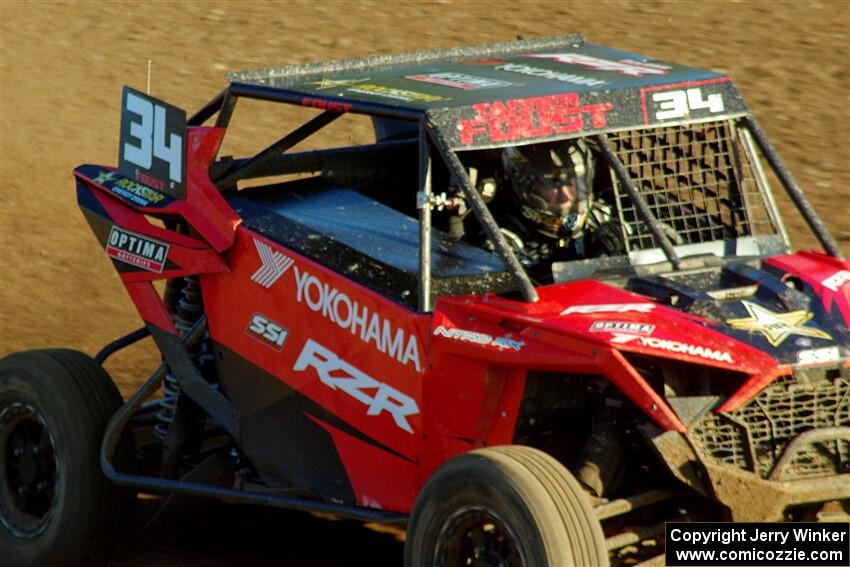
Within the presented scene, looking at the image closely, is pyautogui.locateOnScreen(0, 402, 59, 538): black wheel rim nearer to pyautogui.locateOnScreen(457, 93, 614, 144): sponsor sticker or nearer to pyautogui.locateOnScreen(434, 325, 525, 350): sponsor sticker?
pyautogui.locateOnScreen(434, 325, 525, 350): sponsor sticker

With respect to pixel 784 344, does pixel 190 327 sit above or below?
below

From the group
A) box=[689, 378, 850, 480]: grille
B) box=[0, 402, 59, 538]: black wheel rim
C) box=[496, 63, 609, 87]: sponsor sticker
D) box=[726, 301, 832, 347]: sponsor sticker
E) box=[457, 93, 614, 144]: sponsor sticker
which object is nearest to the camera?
box=[689, 378, 850, 480]: grille

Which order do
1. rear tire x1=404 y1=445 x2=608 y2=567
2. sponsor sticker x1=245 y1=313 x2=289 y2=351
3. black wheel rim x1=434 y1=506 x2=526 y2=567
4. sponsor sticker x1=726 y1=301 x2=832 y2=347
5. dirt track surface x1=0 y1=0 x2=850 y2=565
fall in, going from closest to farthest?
rear tire x1=404 y1=445 x2=608 y2=567 → black wheel rim x1=434 y1=506 x2=526 y2=567 → sponsor sticker x1=726 y1=301 x2=832 y2=347 → sponsor sticker x1=245 y1=313 x2=289 y2=351 → dirt track surface x1=0 y1=0 x2=850 y2=565

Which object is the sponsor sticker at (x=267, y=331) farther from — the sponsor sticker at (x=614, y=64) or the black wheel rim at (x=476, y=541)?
the sponsor sticker at (x=614, y=64)

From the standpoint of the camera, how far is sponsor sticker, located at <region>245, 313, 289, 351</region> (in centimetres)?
596

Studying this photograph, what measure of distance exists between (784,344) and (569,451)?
896 millimetres

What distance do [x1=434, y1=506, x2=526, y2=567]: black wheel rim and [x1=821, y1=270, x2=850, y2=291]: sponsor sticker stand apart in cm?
149

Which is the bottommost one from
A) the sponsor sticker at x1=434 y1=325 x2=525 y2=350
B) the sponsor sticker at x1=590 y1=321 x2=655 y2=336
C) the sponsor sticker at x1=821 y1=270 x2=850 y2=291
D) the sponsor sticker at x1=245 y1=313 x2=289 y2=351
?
the sponsor sticker at x1=245 y1=313 x2=289 y2=351

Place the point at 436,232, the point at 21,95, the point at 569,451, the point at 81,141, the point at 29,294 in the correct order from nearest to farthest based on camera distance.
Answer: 1. the point at 569,451
2. the point at 436,232
3. the point at 29,294
4. the point at 81,141
5. the point at 21,95

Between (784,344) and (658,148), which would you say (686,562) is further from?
(658,148)

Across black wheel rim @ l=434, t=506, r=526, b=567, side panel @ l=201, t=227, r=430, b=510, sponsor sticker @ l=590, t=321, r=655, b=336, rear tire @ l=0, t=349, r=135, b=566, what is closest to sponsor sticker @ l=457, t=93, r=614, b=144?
side panel @ l=201, t=227, r=430, b=510

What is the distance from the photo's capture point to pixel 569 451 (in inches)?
216

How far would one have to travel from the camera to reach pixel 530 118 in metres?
5.57

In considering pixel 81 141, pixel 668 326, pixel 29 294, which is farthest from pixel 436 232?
pixel 81 141
